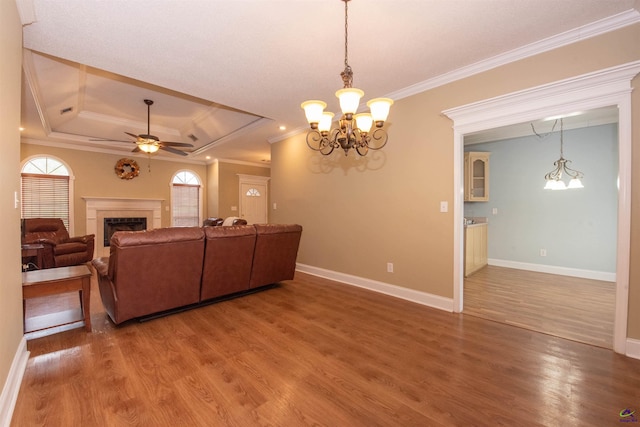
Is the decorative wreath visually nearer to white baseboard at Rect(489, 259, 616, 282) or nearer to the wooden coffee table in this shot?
the wooden coffee table

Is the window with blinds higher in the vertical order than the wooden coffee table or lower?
higher

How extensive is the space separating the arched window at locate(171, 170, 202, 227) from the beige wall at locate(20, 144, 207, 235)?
0.49 ft

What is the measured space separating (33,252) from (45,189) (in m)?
2.37

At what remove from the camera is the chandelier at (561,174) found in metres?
4.66

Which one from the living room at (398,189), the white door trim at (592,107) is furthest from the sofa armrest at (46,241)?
the white door trim at (592,107)

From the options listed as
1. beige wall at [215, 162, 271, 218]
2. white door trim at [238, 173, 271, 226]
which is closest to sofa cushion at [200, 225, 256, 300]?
beige wall at [215, 162, 271, 218]

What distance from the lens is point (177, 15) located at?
223cm

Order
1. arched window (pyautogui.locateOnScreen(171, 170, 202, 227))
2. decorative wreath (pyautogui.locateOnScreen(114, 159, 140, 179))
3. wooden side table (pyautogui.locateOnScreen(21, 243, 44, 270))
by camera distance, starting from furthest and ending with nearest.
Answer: arched window (pyautogui.locateOnScreen(171, 170, 202, 227))
decorative wreath (pyautogui.locateOnScreen(114, 159, 140, 179))
wooden side table (pyautogui.locateOnScreen(21, 243, 44, 270))

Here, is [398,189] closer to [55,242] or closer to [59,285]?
[59,285]

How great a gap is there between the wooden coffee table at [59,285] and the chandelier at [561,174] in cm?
660

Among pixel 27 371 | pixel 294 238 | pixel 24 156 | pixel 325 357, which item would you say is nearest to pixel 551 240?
pixel 294 238

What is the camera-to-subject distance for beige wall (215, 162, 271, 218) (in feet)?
26.2

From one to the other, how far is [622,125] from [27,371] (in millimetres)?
4842

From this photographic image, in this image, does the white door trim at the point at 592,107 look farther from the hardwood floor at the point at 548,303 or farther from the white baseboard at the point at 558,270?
the white baseboard at the point at 558,270
